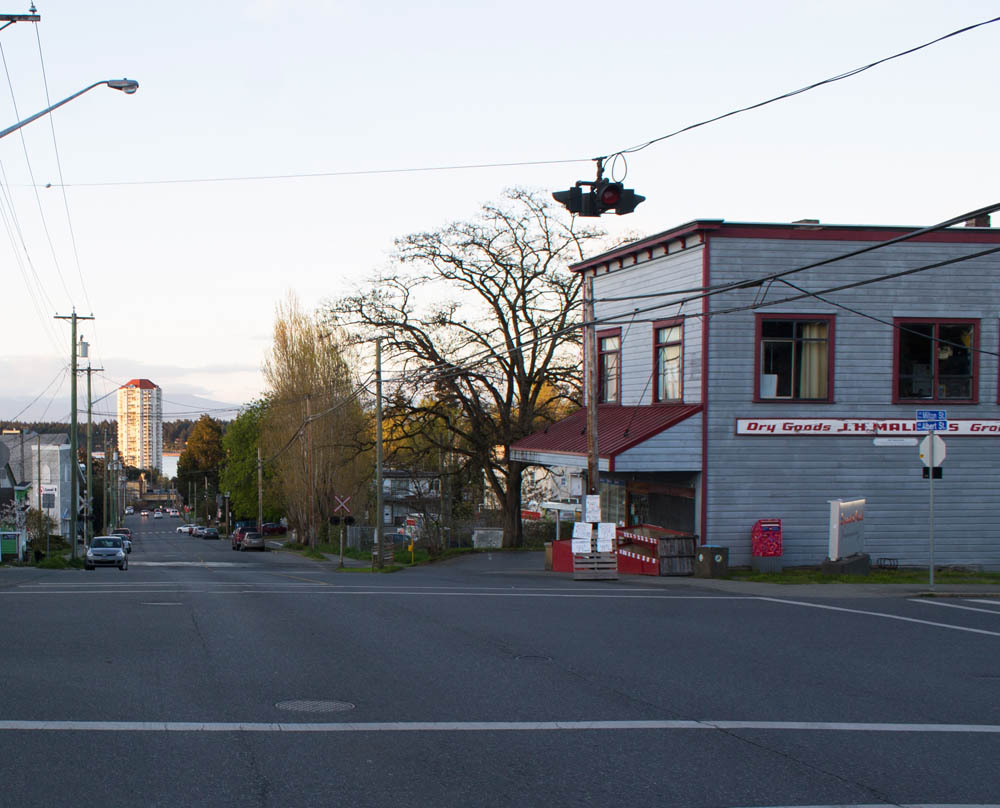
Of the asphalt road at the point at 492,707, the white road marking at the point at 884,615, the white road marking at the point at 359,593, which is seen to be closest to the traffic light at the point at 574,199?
the asphalt road at the point at 492,707

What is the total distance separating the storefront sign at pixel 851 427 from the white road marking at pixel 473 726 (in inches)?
690

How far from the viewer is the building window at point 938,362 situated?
2630cm

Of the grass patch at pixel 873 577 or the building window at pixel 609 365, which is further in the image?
the building window at pixel 609 365

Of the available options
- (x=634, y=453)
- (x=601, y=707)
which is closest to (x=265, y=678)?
(x=601, y=707)

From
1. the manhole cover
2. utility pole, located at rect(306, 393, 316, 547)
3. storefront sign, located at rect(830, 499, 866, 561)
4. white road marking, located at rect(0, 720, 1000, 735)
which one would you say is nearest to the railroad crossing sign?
storefront sign, located at rect(830, 499, 866, 561)

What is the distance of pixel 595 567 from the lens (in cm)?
2469

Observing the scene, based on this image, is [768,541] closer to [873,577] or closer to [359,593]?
[873,577]

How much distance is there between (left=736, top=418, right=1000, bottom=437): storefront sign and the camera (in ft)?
84.4

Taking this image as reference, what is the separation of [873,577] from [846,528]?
167 centimetres

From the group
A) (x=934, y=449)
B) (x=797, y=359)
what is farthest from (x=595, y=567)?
(x=934, y=449)

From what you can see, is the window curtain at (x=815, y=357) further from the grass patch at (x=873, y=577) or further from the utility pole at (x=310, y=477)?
the utility pole at (x=310, y=477)

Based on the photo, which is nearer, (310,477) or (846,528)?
(846,528)

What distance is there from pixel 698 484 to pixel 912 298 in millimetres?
7211

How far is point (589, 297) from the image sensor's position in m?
25.3
